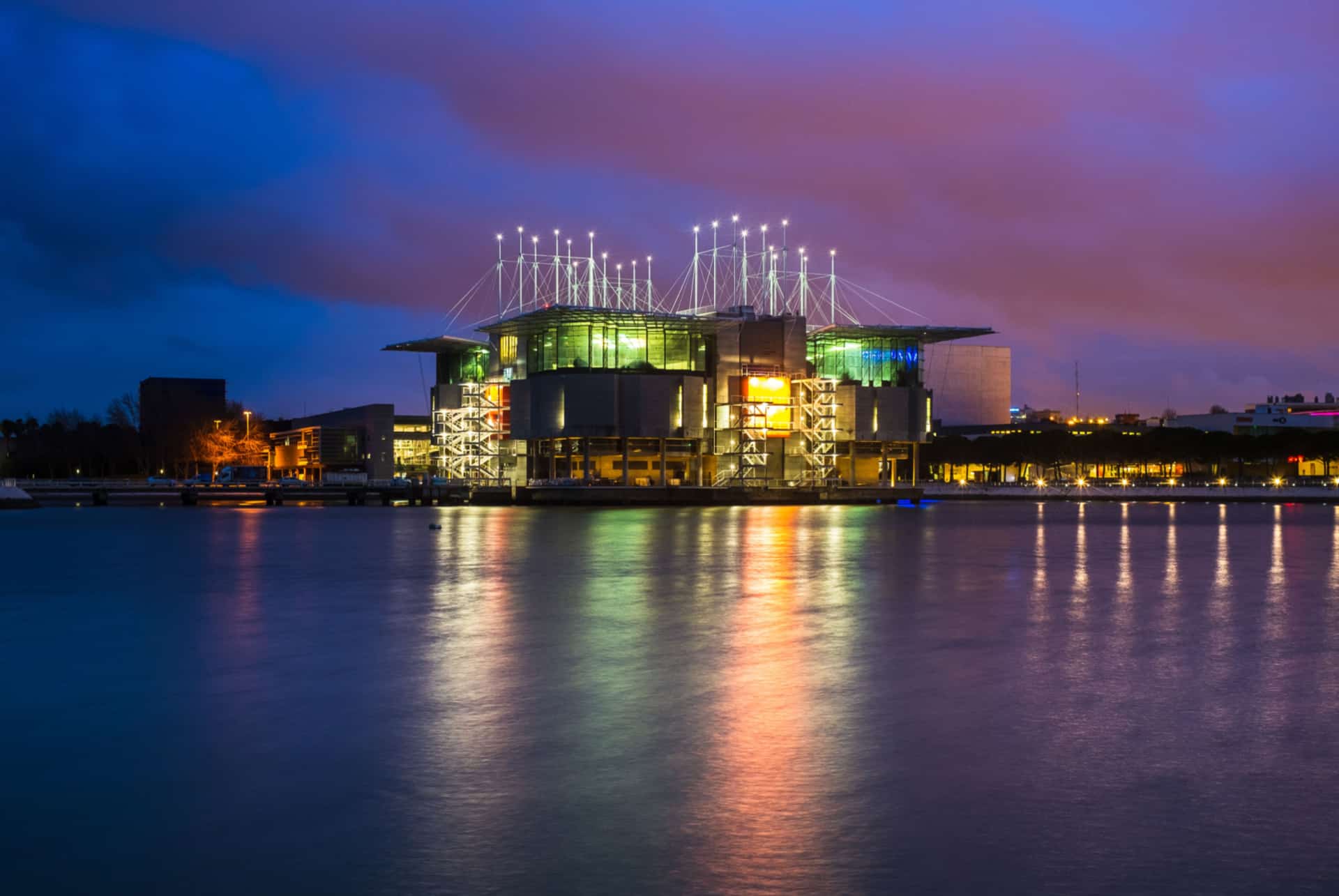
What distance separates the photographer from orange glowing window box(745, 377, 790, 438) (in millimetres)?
105062

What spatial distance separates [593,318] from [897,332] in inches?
1163

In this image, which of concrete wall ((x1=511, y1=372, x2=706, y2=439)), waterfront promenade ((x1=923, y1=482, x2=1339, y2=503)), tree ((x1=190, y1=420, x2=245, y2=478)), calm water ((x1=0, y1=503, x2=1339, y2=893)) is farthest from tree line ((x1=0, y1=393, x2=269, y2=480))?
calm water ((x1=0, y1=503, x2=1339, y2=893))

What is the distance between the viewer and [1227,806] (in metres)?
8.83

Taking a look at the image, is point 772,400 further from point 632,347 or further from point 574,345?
point 574,345

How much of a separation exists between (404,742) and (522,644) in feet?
20.5

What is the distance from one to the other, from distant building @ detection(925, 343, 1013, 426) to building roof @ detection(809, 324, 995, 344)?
166 feet

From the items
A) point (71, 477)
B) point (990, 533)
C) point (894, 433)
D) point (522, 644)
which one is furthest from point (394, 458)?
point (522, 644)

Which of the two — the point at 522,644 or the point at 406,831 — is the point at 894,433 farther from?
the point at 406,831

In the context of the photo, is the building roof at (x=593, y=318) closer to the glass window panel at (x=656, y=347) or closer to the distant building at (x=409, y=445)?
the glass window panel at (x=656, y=347)

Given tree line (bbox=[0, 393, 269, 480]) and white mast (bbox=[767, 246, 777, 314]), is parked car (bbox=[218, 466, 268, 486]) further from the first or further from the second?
white mast (bbox=[767, 246, 777, 314])

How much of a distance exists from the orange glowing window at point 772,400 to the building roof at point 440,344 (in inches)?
1314

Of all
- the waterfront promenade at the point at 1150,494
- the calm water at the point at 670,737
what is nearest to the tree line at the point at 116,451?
the waterfront promenade at the point at 1150,494

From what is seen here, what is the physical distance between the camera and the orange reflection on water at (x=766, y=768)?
7.61m

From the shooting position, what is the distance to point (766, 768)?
32.9ft
